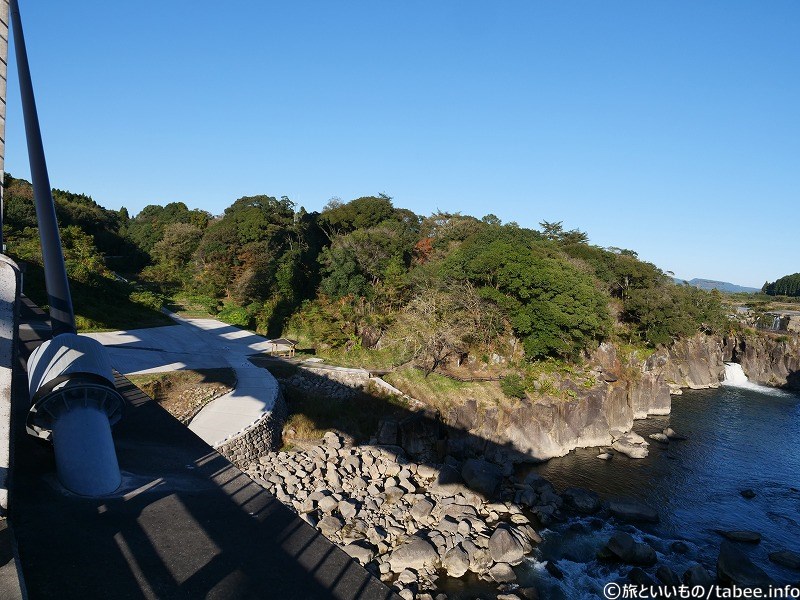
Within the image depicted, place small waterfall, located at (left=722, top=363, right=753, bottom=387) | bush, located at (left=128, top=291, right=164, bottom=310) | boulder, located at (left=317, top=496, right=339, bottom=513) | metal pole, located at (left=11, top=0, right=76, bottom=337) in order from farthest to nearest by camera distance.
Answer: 1. small waterfall, located at (left=722, top=363, right=753, bottom=387)
2. bush, located at (left=128, top=291, right=164, bottom=310)
3. boulder, located at (left=317, top=496, right=339, bottom=513)
4. metal pole, located at (left=11, top=0, right=76, bottom=337)

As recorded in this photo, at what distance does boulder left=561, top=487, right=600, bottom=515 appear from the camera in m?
18.1

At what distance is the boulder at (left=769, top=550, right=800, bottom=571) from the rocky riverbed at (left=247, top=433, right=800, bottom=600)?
2304 millimetres

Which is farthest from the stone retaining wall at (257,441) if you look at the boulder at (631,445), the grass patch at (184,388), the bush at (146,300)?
the bush at (146,300)

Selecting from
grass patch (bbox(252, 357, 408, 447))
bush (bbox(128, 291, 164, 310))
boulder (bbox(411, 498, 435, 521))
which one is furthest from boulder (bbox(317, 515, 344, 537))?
bush (bbox(128, 291, 164, 310))

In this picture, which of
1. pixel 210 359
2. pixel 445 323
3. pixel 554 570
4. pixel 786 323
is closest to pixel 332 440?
pixel 210 359

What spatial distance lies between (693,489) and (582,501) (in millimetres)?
6249

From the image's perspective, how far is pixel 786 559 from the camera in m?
15.3

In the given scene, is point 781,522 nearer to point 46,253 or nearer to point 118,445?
point 118,445

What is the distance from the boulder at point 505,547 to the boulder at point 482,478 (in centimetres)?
263

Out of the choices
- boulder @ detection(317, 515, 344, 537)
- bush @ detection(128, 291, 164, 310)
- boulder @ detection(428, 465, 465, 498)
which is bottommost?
boulder @ detection(317, 515, 344, 537)

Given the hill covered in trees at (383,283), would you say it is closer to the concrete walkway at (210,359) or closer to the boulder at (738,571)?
the concrete walkway at (210,359)

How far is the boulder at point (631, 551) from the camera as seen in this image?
49.1 feet

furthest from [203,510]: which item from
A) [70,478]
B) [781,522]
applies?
[781,522]

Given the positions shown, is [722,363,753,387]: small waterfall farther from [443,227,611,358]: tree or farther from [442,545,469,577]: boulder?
[442,545,469,577]: boulder
